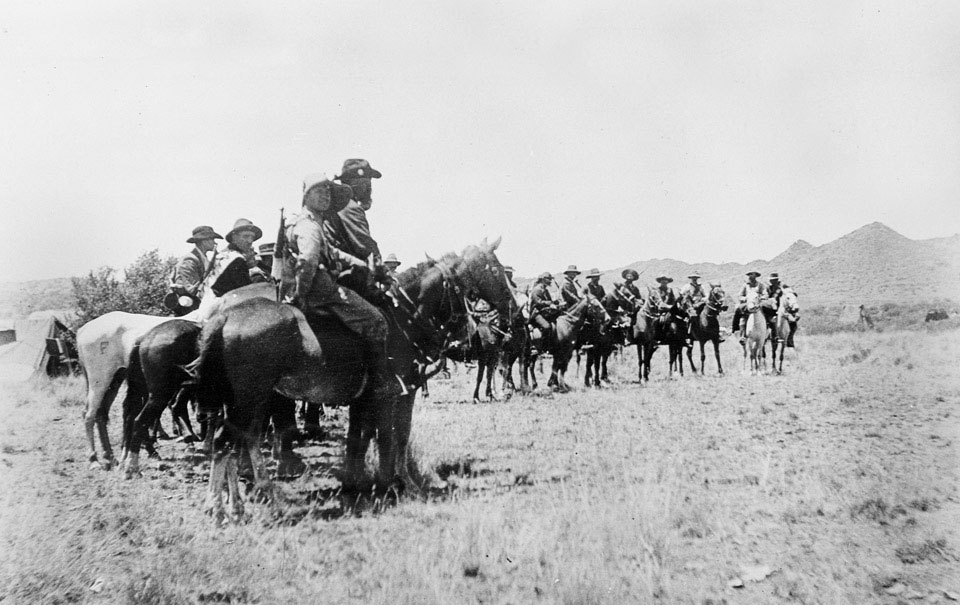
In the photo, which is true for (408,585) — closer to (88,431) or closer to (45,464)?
(88,431)

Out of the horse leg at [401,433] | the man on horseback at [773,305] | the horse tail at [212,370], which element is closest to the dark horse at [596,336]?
the man on horseback at [773,305]

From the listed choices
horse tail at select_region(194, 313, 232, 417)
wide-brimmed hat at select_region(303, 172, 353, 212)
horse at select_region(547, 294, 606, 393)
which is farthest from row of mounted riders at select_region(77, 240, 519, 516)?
horse at select_region(547, 294, 606, 393)

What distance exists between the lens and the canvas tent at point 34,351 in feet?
63.7

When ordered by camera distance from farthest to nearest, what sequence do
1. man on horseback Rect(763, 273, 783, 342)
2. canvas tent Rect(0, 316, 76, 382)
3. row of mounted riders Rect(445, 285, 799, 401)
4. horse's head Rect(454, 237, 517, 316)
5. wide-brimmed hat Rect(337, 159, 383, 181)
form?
canvas tent Rect(0, 316, 76, 382)
man on horseback Rect(763, 273, 783, 342)
row of mounted riders Rect(445, 285, 799, 401)
horse's head Rect(454, 237, 517, 316)
wide-brimmed hat Rect(337, 159, 383, 181)

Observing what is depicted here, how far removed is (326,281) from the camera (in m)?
5.85

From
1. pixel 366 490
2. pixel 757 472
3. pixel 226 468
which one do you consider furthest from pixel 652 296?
pixel 226 468

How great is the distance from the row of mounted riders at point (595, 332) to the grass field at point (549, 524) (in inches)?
187

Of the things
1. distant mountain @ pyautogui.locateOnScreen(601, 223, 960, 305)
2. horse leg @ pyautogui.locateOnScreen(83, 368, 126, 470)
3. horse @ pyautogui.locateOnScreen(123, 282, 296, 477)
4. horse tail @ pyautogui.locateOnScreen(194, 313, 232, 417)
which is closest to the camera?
horse tail @ pyautogui.locateOnScreen(194, 313, 232, 417)

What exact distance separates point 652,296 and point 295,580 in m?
15.4

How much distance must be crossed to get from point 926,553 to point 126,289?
86.7 ft

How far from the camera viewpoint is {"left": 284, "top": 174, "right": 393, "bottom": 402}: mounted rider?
5648mm

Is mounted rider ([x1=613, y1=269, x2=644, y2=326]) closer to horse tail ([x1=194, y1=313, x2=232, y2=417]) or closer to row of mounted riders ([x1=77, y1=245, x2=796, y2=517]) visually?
row of mounted riders ([x1=77, y1=245, x2=796, y2=517])

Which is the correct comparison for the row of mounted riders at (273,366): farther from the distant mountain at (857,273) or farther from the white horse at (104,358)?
the distant mountain at (857,273)

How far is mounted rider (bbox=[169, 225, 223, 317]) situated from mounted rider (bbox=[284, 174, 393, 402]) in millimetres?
3255
